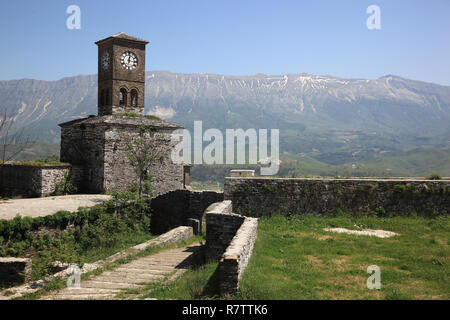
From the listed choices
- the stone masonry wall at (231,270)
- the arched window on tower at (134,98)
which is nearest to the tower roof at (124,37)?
the arched window on tower at (134,98)

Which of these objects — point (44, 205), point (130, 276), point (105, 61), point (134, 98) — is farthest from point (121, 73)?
point (130, 276)

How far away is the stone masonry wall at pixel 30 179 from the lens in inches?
1086

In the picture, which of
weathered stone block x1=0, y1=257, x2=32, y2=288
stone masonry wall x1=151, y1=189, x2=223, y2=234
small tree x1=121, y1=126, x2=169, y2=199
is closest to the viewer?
weathered stone block x1=0, y1=257, x2=32, y2=288

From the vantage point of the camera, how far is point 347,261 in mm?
11711

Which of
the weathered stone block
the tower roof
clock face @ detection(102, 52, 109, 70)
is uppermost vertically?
the tower roof

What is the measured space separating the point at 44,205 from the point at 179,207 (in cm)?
840

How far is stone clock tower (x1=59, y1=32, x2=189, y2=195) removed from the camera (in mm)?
30062

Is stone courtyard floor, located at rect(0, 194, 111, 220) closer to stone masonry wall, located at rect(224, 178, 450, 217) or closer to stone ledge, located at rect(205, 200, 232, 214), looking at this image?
stone ledge, located at rect(205, 200, 232, 214)

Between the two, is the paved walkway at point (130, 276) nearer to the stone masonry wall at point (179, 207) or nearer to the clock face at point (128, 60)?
the stone masonry wall at point (179, 207)

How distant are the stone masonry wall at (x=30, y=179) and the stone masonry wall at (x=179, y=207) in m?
7.64

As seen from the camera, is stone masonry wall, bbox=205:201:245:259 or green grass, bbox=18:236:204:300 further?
stone masonry wall, bbox=205:201:245:259

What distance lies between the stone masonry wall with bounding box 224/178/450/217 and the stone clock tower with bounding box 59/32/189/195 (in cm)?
1409

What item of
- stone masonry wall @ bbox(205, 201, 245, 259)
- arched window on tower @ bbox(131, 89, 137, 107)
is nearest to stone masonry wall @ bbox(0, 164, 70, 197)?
arched window on tower @ bbox(131, 89, 137, 107)

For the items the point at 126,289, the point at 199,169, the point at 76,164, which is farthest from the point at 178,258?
the point at 199,169
